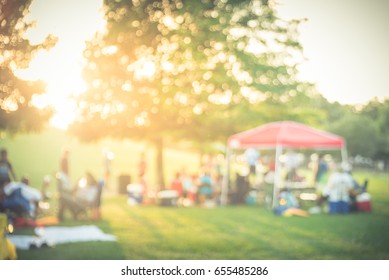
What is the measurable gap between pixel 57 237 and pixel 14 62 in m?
2.92

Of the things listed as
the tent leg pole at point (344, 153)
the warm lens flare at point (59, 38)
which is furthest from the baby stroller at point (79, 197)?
the tent leg pole at point (344, 153)

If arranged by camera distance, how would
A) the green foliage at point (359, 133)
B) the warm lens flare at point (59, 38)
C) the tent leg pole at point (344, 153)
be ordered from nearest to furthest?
the warm lens flare at point (59, 38)
the green foliage at point (359, 133)
the tent leg pole at point (344, 153)

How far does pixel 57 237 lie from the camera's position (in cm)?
610

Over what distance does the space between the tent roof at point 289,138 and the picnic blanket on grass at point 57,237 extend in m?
3.91

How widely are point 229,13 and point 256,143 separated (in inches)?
110

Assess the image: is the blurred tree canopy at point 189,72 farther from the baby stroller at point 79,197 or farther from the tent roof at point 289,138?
the baby stroller at point 79,197

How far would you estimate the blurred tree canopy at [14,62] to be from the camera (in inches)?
261

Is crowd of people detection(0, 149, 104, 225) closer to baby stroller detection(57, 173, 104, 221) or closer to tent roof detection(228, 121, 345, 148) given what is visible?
baby stroller detection(57, 173, 104, 221)

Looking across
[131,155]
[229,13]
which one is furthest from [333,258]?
[131,155]

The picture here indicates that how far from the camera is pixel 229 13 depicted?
7855 mm

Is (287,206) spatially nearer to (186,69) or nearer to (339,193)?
(339,193)

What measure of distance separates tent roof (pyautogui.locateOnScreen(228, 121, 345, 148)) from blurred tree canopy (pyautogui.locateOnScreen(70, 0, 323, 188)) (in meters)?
0.73

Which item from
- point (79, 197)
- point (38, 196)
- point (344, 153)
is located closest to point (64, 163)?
point (79, 197)

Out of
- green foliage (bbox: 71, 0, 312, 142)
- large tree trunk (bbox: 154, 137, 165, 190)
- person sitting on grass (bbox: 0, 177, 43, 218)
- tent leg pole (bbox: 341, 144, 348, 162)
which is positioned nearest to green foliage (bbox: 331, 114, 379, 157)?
tent leg pole (bbox: 341, 144, 348, 162)
